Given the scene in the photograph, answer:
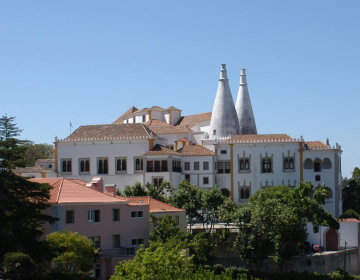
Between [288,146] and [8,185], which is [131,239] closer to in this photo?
[8,185]

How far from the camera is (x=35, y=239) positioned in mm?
28141

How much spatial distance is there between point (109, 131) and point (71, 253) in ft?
117

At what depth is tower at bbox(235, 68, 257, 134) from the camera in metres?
73.1

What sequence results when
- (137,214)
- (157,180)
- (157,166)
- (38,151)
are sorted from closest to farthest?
1. (137,214)
2. (157,180)
3. (157,166)
4. (38,151)

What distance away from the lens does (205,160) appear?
212 feet

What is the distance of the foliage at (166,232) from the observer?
4156 cm

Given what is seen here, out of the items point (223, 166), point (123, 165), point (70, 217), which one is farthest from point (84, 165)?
point (70, 217)

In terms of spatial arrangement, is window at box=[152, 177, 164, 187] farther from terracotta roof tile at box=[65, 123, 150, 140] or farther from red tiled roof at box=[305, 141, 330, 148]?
red tiled roof at box=[305, 141, 330, 148]

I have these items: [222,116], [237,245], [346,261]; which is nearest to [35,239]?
[237,245]

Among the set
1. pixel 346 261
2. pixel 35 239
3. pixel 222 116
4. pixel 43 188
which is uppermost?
pixel 222 116

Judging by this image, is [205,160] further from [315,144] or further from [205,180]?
[315,144]

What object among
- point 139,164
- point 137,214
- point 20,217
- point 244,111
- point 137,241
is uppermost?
point 244,111

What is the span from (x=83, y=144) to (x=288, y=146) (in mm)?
18281

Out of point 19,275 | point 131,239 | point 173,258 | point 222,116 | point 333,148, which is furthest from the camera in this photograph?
point 222,116
